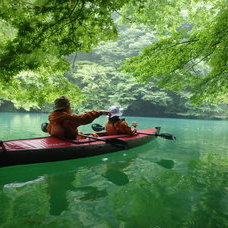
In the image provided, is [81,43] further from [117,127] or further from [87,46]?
[117,127]

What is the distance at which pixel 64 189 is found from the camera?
3.55 m

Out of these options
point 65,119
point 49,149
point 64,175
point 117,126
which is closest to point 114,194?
point 64,175

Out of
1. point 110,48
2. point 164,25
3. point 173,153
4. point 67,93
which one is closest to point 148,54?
point 67,93

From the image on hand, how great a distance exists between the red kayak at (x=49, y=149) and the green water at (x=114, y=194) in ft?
0.91

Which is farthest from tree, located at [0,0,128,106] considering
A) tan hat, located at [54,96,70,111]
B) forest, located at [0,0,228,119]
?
tan hat, located at [54,96,70,111]

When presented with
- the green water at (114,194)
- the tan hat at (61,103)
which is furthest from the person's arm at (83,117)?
the green water at (114,194)

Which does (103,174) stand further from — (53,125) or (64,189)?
(53,125)

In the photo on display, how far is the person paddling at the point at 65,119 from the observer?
4.71 meters

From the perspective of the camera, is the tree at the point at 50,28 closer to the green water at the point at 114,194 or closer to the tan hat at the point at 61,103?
the tan hat at the point at 61,103

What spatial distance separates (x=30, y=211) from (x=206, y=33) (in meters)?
4.41

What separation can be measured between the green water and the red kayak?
0.91ft

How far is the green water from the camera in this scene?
2594 mm

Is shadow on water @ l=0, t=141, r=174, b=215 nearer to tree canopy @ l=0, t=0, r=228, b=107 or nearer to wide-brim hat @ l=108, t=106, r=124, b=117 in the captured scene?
wide-brim hat @ l=108, t=106, r=124, b=117

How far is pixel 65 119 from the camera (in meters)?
4.81
